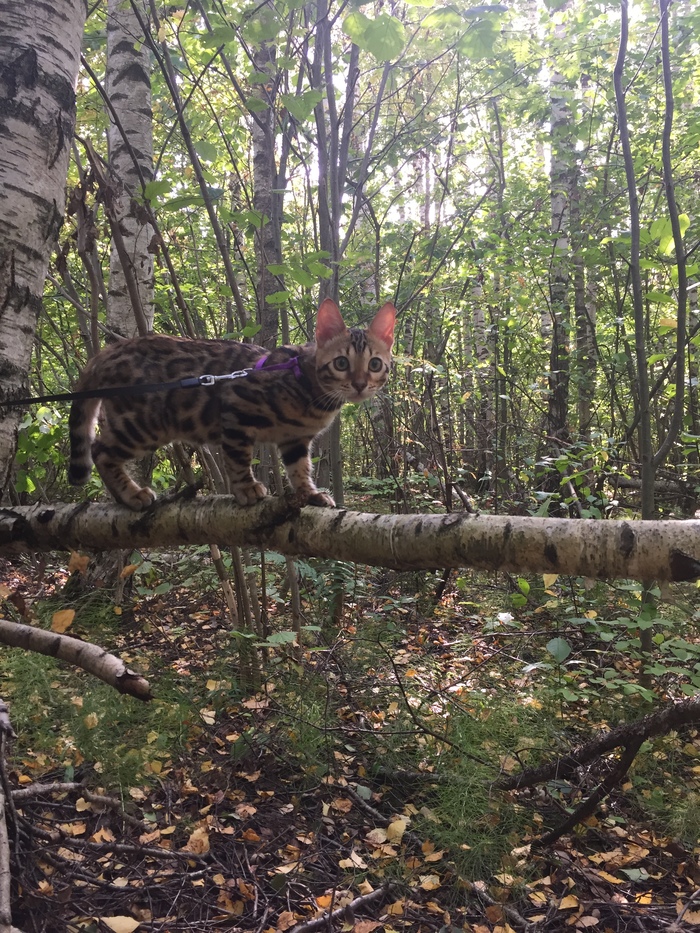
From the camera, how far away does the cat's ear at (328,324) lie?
318cm

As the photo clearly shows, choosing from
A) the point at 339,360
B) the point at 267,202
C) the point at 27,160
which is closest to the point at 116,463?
the point at 339,360

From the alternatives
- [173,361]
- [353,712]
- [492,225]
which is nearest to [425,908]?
[353,712]

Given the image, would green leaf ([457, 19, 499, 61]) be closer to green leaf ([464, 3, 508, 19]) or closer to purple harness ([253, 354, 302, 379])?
green leaf ([464, 3, 508, 19])

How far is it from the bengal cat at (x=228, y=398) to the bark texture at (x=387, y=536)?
2.32 ft

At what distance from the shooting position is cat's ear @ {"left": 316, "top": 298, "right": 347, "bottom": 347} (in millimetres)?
3182

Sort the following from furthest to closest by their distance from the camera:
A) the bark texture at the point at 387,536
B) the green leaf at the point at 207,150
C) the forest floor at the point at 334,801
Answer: the green leaf at the point at 207,150
the forest floor at the point at 334,801
the bark texture at the point at 387,536

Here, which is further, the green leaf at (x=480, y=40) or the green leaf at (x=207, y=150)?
the green leaf at (x=207, y=150)

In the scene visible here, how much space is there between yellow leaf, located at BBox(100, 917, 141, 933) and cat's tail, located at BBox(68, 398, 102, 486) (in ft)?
6.97

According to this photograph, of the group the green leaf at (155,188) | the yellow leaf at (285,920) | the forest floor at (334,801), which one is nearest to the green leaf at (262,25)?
the green leaf at (155,188)

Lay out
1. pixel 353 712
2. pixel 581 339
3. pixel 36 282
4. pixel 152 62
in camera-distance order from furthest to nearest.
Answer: pixel 581 339 < pixel 152 62 < pixel 353 712 < pixel 36 282

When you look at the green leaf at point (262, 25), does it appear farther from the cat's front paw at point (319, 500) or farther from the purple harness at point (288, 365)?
the cat's front paw at point (319, 500)

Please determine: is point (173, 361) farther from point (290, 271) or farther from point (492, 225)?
point (492, 225)

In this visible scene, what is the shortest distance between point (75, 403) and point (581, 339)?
7.21 meters

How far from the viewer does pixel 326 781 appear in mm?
3822
